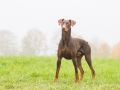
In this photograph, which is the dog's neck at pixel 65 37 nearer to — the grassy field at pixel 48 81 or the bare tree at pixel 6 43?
the grassy field at pixel 48 81

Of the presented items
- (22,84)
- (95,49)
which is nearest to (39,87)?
(22,84)

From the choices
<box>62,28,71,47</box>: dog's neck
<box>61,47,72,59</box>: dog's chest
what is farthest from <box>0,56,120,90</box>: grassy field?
<box>62,28,71,47</box>: dog's neck

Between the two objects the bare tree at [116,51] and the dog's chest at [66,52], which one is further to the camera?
the bare tree at [116,51]

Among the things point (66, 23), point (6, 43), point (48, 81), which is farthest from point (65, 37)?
point (6, 43)

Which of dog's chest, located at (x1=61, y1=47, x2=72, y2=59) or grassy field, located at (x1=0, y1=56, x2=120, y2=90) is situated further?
dog's chest, located at (x1=61, y1=47, x2=72, y2=59)

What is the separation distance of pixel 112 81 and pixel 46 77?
2.74 m

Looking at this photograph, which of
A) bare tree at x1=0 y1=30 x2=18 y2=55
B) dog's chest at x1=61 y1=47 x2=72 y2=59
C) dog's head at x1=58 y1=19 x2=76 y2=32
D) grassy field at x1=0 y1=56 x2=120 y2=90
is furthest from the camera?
bare tree at x1=0 y1=30 x2=18 y2=55

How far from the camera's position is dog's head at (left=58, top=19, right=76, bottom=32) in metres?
10.2

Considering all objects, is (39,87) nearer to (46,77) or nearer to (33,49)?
(46,77)

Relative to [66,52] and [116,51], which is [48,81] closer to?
[66,52]

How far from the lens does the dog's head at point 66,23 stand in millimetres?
10211

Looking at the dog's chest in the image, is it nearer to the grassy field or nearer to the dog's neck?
the dog's neck

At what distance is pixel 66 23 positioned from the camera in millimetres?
10336

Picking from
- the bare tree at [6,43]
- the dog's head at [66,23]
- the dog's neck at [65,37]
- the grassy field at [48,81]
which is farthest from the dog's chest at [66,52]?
the bare tree at [6,43]
